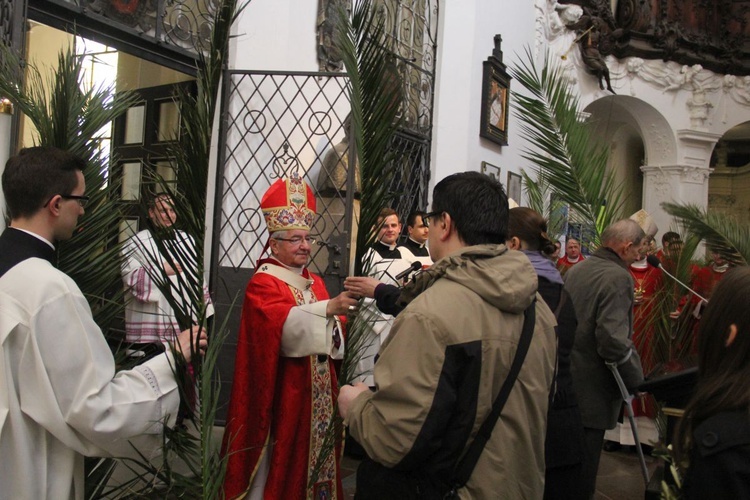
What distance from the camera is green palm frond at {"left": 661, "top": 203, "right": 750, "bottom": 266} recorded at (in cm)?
404

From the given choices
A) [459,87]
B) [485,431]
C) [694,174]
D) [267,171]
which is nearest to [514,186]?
[459,87]

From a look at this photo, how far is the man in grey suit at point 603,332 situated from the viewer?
135 inches

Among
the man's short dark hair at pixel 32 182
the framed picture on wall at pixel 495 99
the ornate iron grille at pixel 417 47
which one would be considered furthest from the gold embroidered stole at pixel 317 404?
the framed picture on wall at pixel 495 99

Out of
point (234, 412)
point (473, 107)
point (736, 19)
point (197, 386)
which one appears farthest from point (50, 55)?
point (736, 19)

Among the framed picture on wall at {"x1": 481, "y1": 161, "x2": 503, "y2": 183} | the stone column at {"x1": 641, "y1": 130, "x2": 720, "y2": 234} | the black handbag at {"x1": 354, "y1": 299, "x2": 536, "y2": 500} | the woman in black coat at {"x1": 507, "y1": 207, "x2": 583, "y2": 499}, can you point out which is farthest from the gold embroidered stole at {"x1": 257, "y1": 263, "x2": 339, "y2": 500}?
the stone column at {"x1": 641, "y1": 130, "x2": 720, "y2": 234}

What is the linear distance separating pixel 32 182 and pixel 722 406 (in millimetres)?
1670

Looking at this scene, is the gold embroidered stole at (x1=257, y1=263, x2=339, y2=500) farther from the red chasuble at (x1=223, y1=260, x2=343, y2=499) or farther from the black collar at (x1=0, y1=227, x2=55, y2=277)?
the black collar at (x1=0, y1=227, x2=55, y2=277)

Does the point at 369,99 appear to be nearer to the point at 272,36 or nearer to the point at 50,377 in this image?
the point at 50,377

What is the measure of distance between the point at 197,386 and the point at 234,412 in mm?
1025

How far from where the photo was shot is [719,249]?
414 cm

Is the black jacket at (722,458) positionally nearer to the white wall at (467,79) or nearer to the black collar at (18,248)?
the black collar at (18,248)

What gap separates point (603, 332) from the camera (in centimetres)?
342

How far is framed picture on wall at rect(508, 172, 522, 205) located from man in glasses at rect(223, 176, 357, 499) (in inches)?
213

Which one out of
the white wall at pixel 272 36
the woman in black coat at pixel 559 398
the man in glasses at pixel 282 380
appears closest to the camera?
the woman in black coat at pixel 559 398
